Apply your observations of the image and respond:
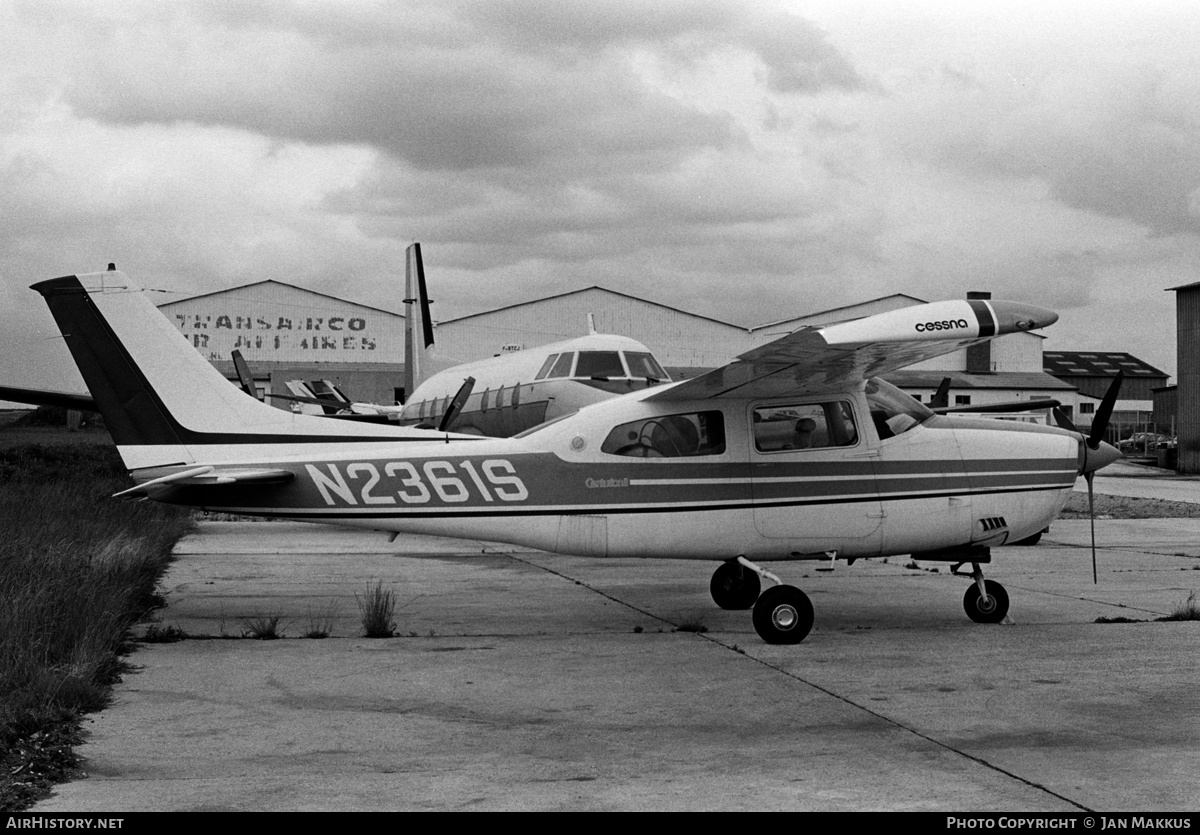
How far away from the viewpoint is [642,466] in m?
10.4

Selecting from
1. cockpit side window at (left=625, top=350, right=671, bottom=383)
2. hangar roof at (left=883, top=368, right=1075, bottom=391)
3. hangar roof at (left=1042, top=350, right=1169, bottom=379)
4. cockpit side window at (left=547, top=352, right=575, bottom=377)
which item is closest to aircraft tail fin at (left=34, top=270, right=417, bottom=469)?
cockpit side window at (left=547, top=352, right=575, bottom=377)

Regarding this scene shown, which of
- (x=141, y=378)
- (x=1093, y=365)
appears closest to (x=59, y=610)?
(x=141, y=378)

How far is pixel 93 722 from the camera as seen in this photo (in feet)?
22.4

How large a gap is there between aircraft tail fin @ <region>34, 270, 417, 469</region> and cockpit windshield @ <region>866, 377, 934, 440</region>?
5.10 metres

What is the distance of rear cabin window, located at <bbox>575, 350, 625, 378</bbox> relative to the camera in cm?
1883

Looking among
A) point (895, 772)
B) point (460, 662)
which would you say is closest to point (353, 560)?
point (460, 662)

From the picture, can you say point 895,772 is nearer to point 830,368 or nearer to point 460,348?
point 830,368

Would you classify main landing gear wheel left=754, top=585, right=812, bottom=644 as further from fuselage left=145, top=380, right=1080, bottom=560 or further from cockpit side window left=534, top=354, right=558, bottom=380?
cockpit side window left=534, top=354, right=558, bottom=380

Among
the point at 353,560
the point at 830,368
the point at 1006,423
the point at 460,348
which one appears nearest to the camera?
the point at 830,368

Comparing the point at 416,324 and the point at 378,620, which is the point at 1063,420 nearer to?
the point at 378,620

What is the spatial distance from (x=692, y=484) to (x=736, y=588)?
204 cm

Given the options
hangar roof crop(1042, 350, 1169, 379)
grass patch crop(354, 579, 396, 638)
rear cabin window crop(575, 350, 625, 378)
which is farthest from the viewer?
hangar roof crop(1042, 350, 1169, 379)

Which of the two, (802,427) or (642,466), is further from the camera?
(802,427)
